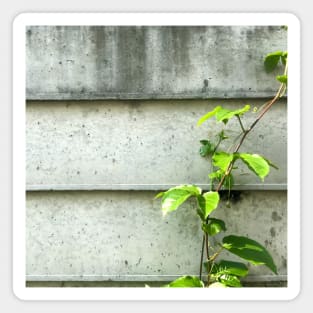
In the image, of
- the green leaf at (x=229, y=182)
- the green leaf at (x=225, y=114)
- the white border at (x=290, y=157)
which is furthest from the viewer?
the green leaf at (x=229, y=182)

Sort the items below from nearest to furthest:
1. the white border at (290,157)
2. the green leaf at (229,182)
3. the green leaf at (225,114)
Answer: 1. the white border at (290,157)
2. the green leaf at (225,114)
3. the green leaf at (229,182)

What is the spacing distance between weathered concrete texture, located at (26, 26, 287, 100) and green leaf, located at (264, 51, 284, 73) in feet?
0.10

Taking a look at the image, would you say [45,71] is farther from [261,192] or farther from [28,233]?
[261,192]

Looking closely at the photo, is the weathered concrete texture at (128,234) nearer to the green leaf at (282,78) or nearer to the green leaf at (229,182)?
the green leaf at (229,182)

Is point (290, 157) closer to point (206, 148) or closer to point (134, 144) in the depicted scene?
point (206, 148)

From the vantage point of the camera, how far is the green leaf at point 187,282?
2.21 m

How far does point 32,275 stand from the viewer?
7.85ft

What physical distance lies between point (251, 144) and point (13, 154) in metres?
1.14

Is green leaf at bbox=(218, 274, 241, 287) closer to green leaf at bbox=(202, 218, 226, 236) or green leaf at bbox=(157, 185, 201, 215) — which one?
green leaf at bbox=(202, 218, 226, 236)

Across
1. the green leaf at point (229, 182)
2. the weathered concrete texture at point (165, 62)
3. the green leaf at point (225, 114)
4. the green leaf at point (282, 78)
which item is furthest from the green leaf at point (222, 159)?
the green leaf at point (282, 78)

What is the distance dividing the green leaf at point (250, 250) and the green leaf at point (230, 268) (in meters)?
0.07

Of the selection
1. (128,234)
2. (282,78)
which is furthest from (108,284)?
(282,78)

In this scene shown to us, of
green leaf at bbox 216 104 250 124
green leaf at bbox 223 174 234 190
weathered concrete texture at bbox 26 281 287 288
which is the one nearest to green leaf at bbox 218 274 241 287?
weathered concrete texture at bbox 26 281 287 288

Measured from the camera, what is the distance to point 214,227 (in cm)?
228
